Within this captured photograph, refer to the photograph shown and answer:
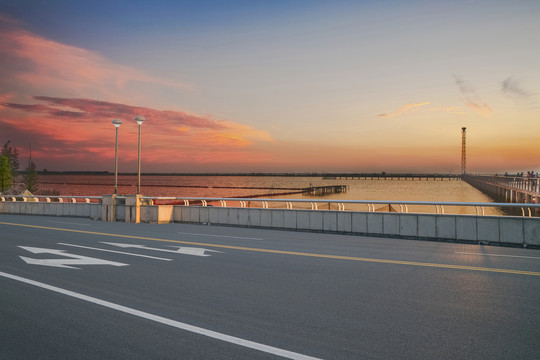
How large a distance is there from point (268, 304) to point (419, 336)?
225 centimetres

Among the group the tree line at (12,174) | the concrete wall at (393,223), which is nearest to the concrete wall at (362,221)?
the concrete wall at (393,223)

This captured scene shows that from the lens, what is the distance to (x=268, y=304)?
631cm

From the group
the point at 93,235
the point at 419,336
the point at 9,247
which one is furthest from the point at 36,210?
the point at 419,336

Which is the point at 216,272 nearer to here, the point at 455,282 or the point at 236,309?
the point at 236,309

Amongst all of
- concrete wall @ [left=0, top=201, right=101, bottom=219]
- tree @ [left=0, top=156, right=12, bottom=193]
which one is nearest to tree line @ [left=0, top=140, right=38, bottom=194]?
tree @ [left=0, top=156, right=12, bottom=193]

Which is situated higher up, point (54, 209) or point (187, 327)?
point (54, 209)

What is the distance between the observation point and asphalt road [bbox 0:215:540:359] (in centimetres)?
462

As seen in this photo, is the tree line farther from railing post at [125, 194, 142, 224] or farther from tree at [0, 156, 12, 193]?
railing post at [125, 194, 142, 224]

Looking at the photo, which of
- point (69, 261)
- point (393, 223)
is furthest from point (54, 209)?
point (393, 223)

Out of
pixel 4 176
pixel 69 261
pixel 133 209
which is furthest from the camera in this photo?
pixel 4 176

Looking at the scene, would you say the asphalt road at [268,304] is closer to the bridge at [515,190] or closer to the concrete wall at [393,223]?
the concrete wall at [393,223]

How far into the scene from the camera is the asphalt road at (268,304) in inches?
182

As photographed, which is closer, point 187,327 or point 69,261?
point 187,327

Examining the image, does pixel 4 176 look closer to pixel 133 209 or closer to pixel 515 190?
pixel 133 209
